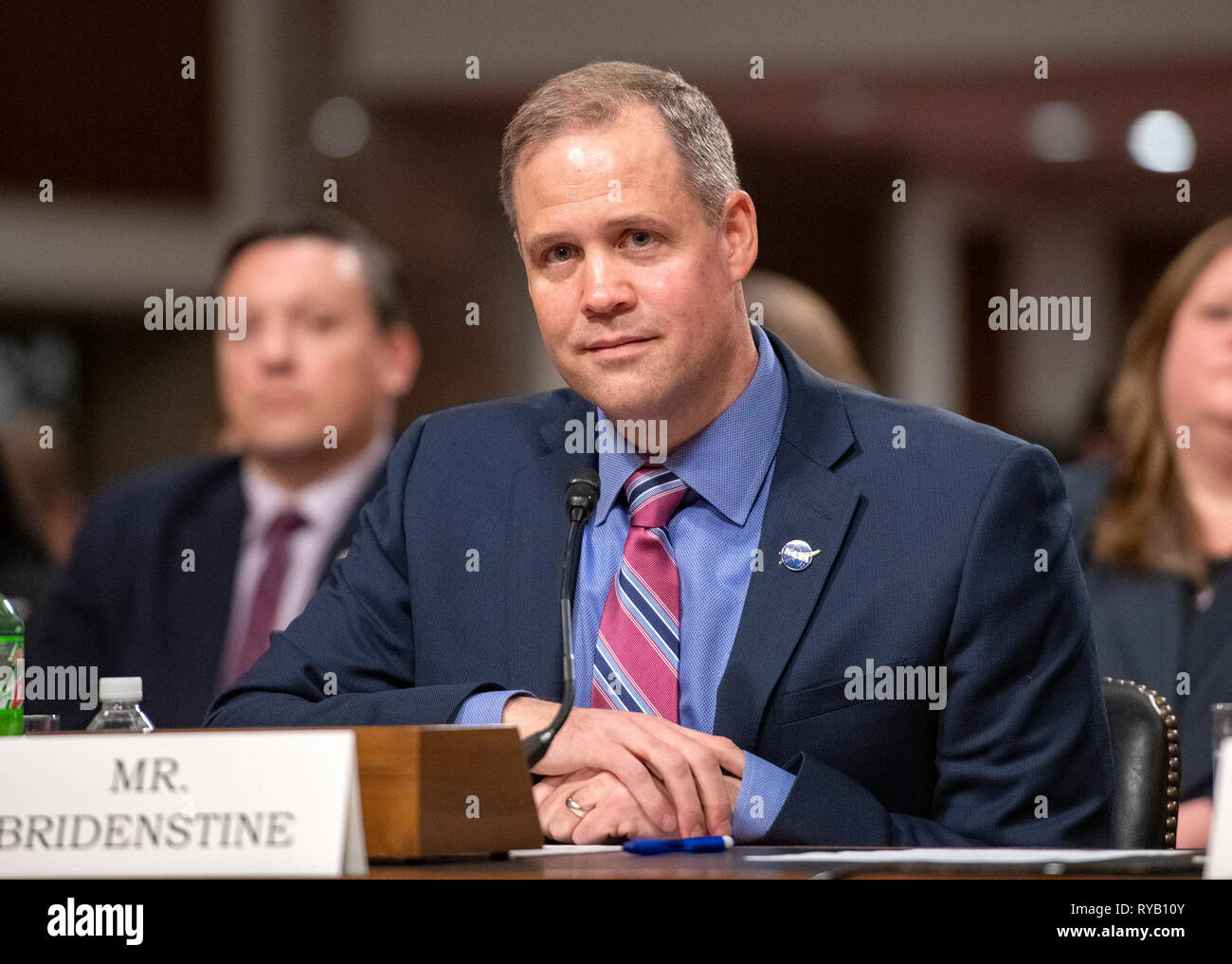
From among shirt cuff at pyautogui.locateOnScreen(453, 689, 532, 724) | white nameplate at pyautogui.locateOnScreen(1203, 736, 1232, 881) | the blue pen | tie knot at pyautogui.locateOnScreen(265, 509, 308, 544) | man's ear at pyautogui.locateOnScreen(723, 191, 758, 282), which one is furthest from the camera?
tie knot at pyautogui.locateOnScreen(265, 509, 308, 544)

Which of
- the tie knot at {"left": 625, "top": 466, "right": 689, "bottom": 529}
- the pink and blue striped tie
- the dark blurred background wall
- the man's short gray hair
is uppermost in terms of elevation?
the dark blurred background wall

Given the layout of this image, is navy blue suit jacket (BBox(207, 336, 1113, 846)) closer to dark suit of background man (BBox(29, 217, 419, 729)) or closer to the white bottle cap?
the white bottle cap

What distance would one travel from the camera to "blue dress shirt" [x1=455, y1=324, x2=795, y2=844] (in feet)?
6.28

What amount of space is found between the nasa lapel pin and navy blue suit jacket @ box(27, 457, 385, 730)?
166 centimetres

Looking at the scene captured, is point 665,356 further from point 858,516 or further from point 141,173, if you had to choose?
point 141,173

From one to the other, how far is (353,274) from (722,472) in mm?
1898

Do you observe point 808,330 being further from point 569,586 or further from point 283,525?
point 569,586

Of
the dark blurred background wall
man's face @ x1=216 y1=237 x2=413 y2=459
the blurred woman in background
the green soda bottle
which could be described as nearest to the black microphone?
the green soda bottle

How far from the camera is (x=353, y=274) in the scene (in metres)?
3.67

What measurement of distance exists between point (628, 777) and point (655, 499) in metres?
0.45

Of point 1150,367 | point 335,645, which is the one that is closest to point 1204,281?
point 1150,367

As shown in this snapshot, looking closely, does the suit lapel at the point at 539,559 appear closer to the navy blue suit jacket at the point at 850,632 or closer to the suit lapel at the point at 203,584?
the navy blue suit jacket at the point at 850,632

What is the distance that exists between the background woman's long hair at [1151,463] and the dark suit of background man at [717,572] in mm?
1109

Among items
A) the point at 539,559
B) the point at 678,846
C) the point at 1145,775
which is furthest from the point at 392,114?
the point at 678,846
